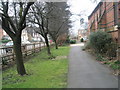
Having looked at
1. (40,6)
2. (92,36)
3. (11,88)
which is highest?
(40,6)

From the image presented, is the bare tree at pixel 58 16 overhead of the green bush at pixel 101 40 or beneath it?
overhead

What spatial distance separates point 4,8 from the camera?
7.02 m

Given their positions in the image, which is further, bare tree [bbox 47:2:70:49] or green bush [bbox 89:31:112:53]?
bare tree [bbox 47:2:70:49]

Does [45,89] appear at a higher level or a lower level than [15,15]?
lower

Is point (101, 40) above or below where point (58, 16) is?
below

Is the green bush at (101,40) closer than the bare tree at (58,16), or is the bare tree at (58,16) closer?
the green bush at (101,40)

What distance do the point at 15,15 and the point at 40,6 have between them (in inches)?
106

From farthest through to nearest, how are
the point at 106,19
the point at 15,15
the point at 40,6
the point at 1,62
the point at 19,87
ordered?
the point at 106,19, the point at 40,6, the point at 15,15, the point at 1,62, the point at 19,87

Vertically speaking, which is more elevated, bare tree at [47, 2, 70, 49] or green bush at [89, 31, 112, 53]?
bare tree at [47, 2, 70, 49]

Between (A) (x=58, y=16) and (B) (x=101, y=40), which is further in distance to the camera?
(A) (x=58, y=16)

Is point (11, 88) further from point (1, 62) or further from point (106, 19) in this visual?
point (106, 19)

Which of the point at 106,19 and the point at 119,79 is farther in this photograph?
the point at 106,19

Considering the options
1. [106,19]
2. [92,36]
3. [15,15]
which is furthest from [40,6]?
[106,19]

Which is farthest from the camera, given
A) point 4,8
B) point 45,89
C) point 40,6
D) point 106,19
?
point 106,19
